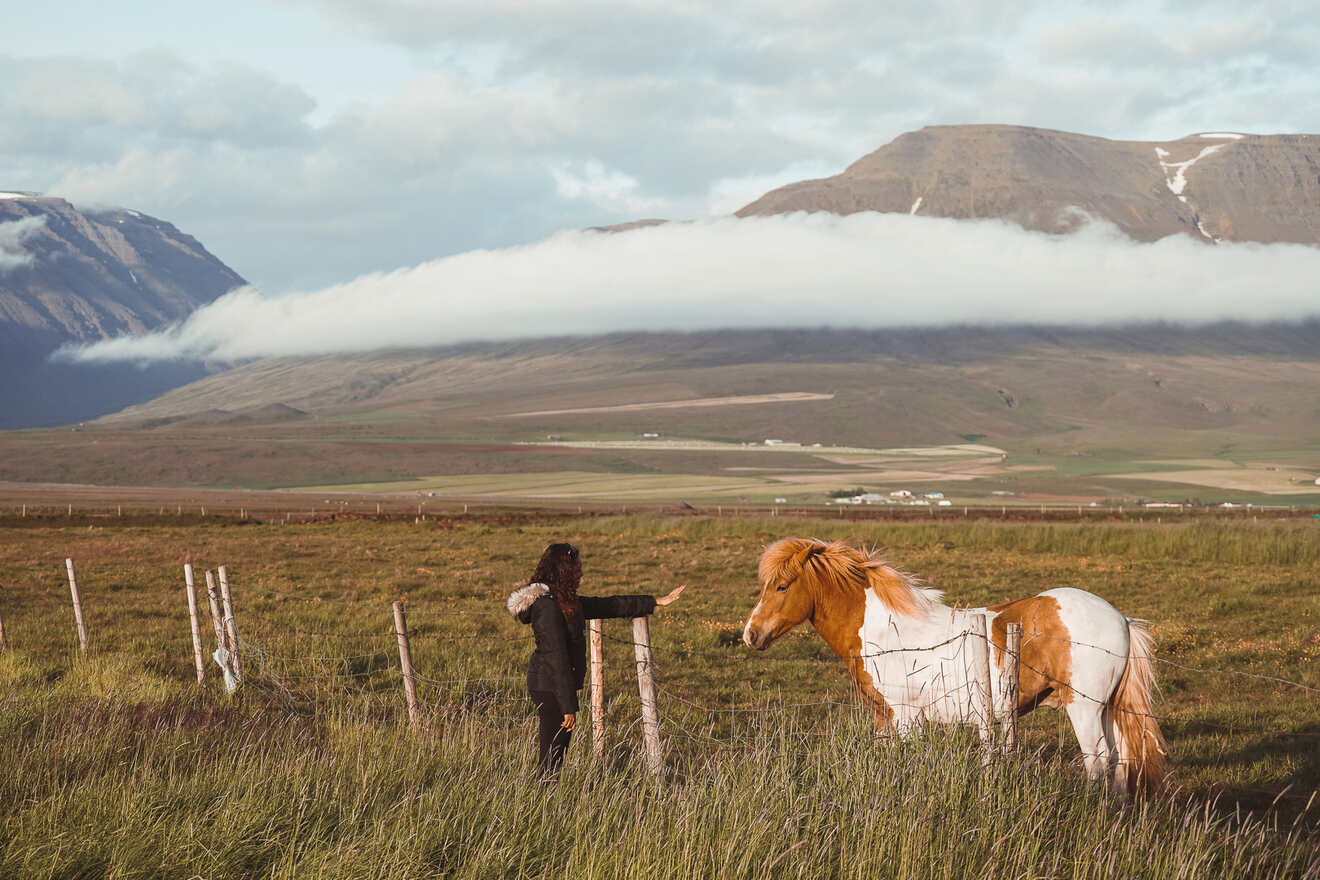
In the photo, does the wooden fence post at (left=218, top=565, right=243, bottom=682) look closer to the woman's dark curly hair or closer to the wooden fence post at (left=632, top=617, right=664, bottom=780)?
the woman's dark curly hair

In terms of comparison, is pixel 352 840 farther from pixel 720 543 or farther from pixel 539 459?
pixel 539 459

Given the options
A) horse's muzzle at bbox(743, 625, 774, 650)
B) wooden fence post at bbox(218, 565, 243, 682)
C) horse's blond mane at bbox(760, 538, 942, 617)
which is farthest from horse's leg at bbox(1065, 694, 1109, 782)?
wooden fence post at bbox(218, 565, 243, 682)

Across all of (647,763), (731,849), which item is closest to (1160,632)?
(647,763)

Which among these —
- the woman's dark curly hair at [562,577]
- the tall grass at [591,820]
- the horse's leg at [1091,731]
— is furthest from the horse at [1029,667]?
the woman's dark curly hair at [562,577]

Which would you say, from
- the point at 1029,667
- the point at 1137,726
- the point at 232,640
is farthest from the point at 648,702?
the point at 232,640

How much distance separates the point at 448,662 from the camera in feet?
42.7

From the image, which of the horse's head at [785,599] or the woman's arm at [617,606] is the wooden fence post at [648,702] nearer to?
the woman's arm at [617,606]

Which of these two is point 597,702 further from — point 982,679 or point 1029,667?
point 1029,667

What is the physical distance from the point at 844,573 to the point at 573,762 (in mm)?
2820

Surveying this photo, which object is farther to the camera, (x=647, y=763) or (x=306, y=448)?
(x=306, y=448)

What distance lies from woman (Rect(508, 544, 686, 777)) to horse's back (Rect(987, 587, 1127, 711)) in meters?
2.65

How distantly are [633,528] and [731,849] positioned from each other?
123 feet

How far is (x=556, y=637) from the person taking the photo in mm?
6961

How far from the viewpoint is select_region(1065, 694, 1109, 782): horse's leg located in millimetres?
A: 7199
